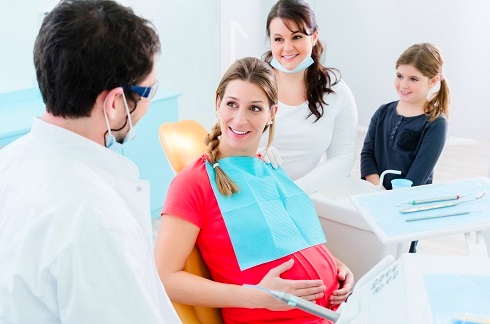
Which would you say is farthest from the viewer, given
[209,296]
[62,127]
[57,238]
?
[209,296]

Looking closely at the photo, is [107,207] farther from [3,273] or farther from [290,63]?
[290,63]

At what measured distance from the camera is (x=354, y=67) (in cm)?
445

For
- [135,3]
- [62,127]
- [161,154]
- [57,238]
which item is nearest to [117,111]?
[62,127]

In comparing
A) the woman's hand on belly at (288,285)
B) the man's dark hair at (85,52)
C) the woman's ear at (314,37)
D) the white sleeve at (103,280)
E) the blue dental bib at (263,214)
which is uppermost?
the man's dark hair at (85,52)

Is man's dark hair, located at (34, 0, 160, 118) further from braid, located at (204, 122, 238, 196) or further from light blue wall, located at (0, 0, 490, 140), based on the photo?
light blue wall, located at (0, 0, 490, 140)

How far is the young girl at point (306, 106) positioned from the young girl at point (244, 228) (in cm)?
24

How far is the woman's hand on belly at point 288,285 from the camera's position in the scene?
4.21ft

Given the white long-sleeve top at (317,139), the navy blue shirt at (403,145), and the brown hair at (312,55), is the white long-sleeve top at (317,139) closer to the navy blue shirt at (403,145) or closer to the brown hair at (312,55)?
the brown hair at (312,55)

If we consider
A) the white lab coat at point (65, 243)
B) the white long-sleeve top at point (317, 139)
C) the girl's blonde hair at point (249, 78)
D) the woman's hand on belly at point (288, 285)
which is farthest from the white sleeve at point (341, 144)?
the white lab coat at point (65, 243)

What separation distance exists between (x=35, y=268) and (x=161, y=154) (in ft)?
7.19

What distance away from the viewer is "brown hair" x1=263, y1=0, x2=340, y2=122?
1.76 m

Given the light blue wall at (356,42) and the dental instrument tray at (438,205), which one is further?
the light blue wall at (356,42)

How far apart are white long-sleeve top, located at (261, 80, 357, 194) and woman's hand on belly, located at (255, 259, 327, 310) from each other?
48 centimetres

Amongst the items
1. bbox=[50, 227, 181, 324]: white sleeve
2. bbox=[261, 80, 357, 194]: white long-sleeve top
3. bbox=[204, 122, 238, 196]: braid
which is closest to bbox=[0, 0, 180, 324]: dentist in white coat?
bbox=[50, 227, 181, 324]: white sleeve
